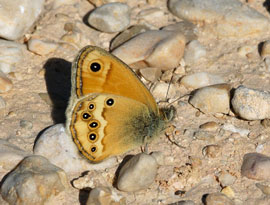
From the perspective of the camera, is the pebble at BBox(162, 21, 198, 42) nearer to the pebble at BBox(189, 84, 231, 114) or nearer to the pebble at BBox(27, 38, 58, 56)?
the pebble at BBox(189, 84, 231, 114)

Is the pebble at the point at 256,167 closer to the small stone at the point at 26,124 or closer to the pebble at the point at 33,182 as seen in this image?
the pebble at the point at 33,182

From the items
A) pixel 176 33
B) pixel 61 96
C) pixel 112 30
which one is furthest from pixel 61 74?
pixel 176 33

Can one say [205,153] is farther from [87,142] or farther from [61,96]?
[61,96]

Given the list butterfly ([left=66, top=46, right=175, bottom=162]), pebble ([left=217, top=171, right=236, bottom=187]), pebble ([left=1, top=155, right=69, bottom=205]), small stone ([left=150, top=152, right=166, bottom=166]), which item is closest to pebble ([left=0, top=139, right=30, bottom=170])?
pebble ([left=1, top=155, right=69, bottom=205])

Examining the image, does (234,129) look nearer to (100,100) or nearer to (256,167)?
(256,167)

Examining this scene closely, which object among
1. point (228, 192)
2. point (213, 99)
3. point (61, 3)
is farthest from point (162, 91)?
point (61, 3)
